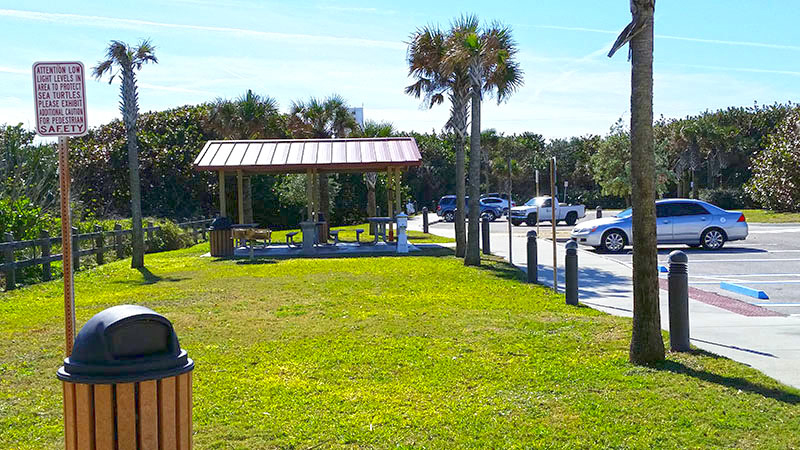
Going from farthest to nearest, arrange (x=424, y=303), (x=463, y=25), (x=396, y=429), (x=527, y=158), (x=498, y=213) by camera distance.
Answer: (x=527, y=158)
(x=498, y=213)
(x=463, y=25)
(x=424, y=303)
(x=396, y=429)

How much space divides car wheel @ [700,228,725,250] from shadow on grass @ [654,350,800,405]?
14624 mm

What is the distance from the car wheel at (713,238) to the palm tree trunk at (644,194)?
14.7 m

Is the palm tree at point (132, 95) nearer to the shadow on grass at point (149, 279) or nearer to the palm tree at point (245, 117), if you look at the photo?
the shadow on grass at point (149, 279)

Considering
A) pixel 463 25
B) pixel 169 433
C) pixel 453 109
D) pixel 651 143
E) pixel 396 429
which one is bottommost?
pixel 396 429

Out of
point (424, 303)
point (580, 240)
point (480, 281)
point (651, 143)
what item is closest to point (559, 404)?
point (651, 143)

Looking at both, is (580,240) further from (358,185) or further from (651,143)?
(358,185)

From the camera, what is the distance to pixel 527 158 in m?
66.1

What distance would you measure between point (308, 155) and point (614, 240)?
10.4 meters

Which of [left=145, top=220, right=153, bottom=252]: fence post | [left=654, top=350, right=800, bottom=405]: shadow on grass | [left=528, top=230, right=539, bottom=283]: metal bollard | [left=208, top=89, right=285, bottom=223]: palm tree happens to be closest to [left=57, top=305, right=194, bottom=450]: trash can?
[left=654, top=350, right=800, bottom=405]: shadow on grass

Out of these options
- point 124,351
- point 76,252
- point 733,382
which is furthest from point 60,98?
point 76,252

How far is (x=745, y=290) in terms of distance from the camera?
12.0 metres

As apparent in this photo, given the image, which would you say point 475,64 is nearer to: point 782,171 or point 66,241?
point 66,241

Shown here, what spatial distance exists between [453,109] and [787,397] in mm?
15716

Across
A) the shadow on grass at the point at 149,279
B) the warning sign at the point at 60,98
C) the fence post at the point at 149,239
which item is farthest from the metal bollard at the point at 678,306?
the fence post at the point at 149,239
